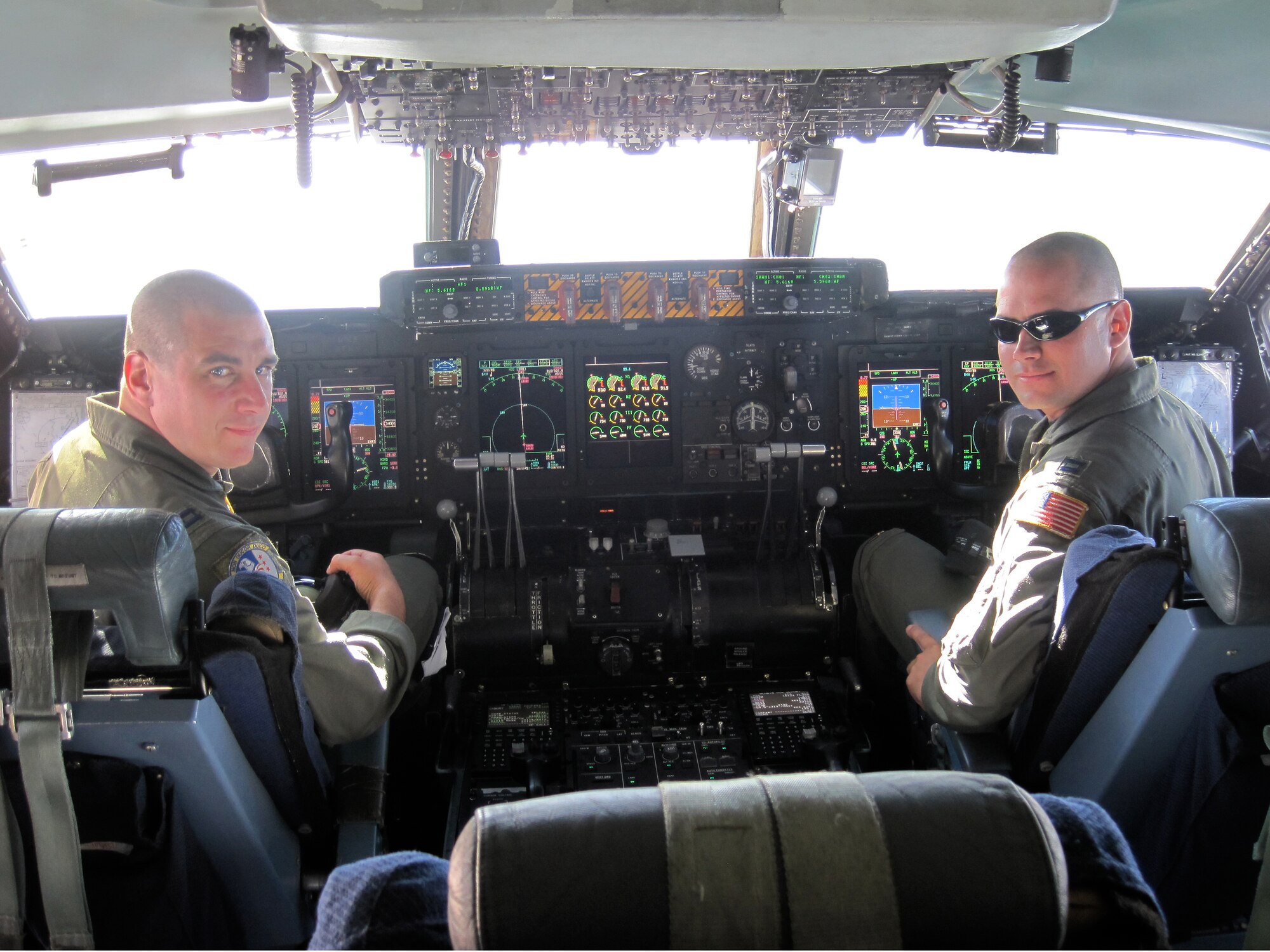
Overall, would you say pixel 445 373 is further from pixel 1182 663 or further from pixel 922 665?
pixel 1182 663

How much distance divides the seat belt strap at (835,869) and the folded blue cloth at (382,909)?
0.27 meters

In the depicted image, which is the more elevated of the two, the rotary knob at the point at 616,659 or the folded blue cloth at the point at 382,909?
the folded blue cloth at the point at 382,909

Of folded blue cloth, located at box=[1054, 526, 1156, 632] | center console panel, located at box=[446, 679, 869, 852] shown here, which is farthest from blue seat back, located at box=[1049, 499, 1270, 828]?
center console panel, located at box=[446, 679, 869, 852]

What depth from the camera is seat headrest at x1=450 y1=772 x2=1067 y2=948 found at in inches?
25.9

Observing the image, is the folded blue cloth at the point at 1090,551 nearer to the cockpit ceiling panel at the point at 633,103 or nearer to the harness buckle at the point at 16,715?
the cockpit ceiling panel at the point at 633,103

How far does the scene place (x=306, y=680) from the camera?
1671mm

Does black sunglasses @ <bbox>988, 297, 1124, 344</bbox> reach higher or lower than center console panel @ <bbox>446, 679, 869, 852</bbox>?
higher

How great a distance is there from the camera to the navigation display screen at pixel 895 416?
2.98m

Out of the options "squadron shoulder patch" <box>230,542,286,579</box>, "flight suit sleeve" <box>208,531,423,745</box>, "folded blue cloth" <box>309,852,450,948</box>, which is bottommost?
"flight suit sleeve" <box>208,531,423,745</box>

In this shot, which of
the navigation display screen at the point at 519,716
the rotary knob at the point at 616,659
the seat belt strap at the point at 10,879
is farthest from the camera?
the rotary knob at the point at 616,659

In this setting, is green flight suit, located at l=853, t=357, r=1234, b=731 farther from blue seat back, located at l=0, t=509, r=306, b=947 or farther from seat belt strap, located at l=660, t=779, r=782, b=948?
blue seat back, located at l=0, t=509, r=306, b=947

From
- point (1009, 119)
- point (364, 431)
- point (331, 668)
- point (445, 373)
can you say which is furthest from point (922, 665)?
point (364, 431)

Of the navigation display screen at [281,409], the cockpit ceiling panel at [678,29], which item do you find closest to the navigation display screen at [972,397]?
the cockpit ceiling panel at [678,29]

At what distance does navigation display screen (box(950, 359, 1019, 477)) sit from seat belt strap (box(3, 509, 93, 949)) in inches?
101
